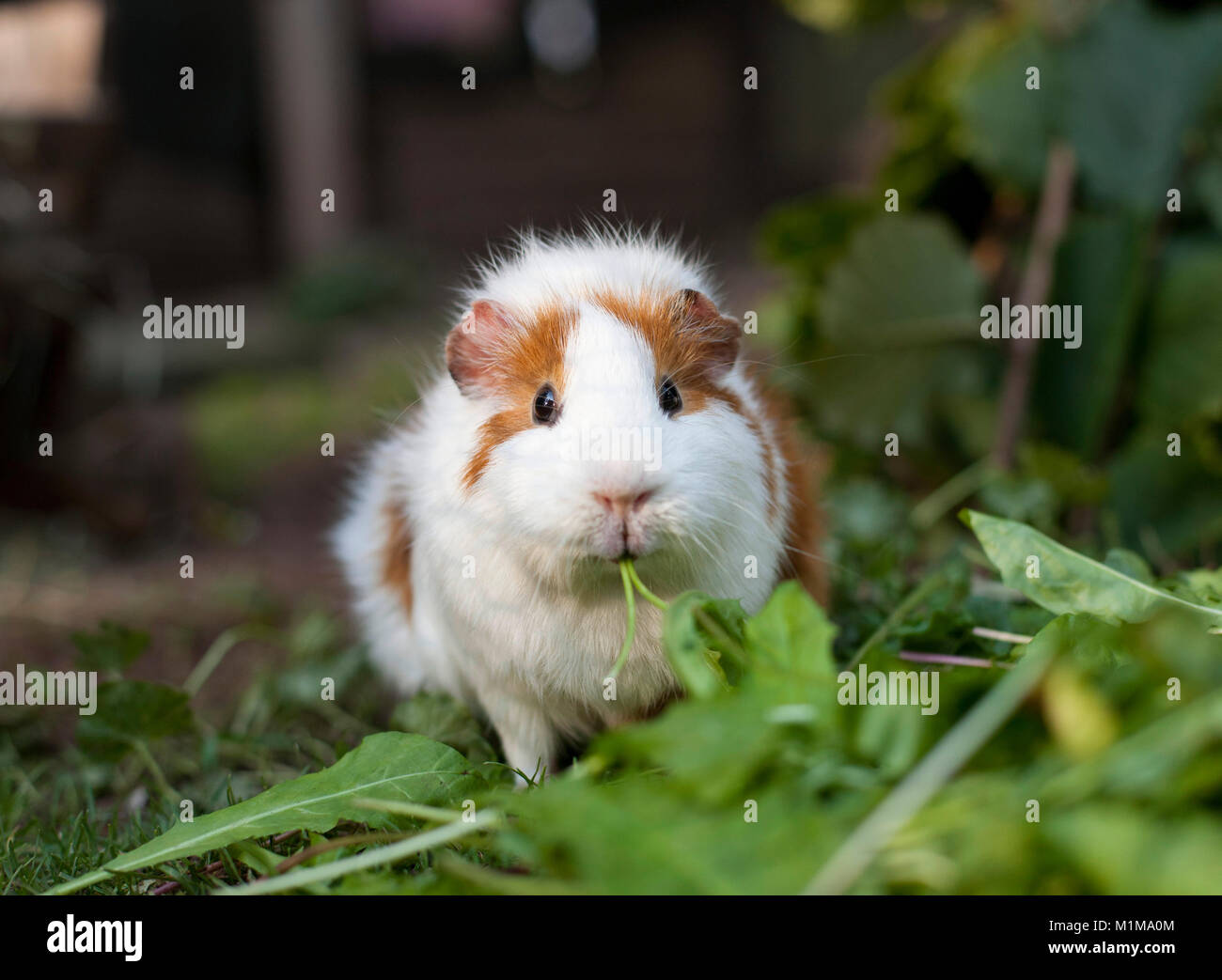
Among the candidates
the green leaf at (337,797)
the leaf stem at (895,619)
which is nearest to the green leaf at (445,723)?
the green leaf at (337,797)

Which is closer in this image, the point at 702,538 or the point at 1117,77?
the point at 702,538

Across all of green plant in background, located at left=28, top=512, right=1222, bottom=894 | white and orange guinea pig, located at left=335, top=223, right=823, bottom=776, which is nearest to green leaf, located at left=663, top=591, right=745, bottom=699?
green plant in background, located at left=28, top=512, right=1222, bottom=894

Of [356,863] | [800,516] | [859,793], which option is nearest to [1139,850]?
[859,793]

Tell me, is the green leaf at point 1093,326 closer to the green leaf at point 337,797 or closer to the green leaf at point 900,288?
the green leaf at point 900,288

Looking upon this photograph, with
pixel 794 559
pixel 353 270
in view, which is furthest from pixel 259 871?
pixel 353 270

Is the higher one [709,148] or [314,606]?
[709,148]

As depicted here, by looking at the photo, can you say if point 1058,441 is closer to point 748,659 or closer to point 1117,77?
point 1117,77
